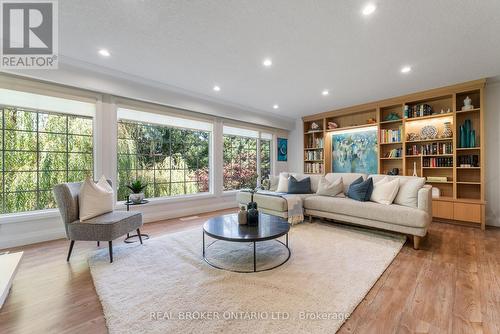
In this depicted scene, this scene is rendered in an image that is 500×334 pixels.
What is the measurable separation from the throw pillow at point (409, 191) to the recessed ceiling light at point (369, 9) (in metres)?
2.31

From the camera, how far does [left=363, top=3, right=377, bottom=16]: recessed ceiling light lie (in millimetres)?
1918

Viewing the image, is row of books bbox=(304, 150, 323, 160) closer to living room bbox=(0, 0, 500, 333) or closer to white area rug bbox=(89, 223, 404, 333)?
living room bbox=(0, 0, 500, 333)

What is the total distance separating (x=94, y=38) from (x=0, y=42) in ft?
3.94

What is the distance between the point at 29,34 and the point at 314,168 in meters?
5.92

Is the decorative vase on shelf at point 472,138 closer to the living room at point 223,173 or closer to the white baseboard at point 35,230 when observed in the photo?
the living room at point 223,173

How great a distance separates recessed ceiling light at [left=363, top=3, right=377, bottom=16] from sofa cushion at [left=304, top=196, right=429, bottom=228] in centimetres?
231

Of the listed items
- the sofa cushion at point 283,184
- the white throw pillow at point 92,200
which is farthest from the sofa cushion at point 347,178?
the white throw pillow at point 92,200

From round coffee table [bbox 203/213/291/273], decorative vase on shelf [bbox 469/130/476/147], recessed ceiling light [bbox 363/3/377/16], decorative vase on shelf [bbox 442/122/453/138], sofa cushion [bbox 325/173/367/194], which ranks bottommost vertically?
round coffee table [bbox 203/213/291/273]

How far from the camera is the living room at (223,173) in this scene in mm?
1645

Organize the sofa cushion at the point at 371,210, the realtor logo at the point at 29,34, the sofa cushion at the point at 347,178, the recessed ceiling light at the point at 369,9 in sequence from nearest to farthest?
the recessed ceiling light at the point at 369,9
the realtor logo at the point at 29,34
the sofa cushion at the point at 371,210
the sofa cushion at the point at 347,178

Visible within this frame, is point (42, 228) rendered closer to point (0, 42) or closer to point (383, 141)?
point (0, 42)

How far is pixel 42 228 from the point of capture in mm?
2973

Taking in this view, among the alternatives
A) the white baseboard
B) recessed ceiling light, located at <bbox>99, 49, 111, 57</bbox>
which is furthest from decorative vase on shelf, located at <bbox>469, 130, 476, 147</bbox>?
recessed ceiling light, located at <bbox>99, 49, 111, 57</bbox>

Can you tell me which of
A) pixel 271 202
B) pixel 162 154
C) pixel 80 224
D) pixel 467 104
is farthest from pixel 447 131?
pixel 80 224
